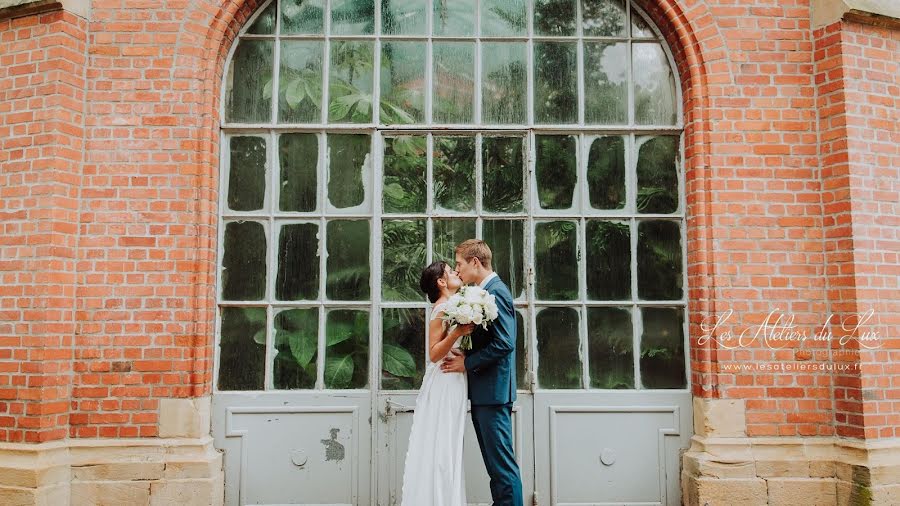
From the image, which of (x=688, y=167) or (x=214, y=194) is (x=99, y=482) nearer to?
(x=214, y=194)

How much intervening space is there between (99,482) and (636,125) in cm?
449

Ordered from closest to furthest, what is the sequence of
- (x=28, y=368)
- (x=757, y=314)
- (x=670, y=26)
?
(x=28, y=368)
(x=757, y=314)
(x=670, y=26)

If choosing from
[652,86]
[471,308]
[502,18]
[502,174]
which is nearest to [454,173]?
[502,174]

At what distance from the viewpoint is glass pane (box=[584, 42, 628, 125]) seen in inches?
182

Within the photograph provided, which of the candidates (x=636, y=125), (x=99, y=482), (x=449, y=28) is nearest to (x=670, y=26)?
(x=636, y=125)

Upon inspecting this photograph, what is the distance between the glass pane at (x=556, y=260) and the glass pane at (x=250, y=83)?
7.38ft

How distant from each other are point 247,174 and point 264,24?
1161 millimetres

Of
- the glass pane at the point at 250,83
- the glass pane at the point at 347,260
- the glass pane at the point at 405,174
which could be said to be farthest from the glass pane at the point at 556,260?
the glass pane at the point at 250,83

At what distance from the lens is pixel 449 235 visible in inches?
177

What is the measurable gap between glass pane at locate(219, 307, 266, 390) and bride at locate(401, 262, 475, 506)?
1296mm

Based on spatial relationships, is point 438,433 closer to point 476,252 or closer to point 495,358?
point 495,358

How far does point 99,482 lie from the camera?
3998 mm

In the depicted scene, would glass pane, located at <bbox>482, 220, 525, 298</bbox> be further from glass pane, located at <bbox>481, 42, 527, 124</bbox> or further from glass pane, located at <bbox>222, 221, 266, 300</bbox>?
glass pane, located at <bbox>222, 221, 266, 300</bbox>

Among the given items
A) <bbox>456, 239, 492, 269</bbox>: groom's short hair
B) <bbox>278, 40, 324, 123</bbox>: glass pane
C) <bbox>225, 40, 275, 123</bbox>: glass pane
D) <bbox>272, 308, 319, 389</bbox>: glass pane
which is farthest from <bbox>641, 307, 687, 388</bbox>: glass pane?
<bbox>225, 40, 275, 123</bbox>: glass pane
